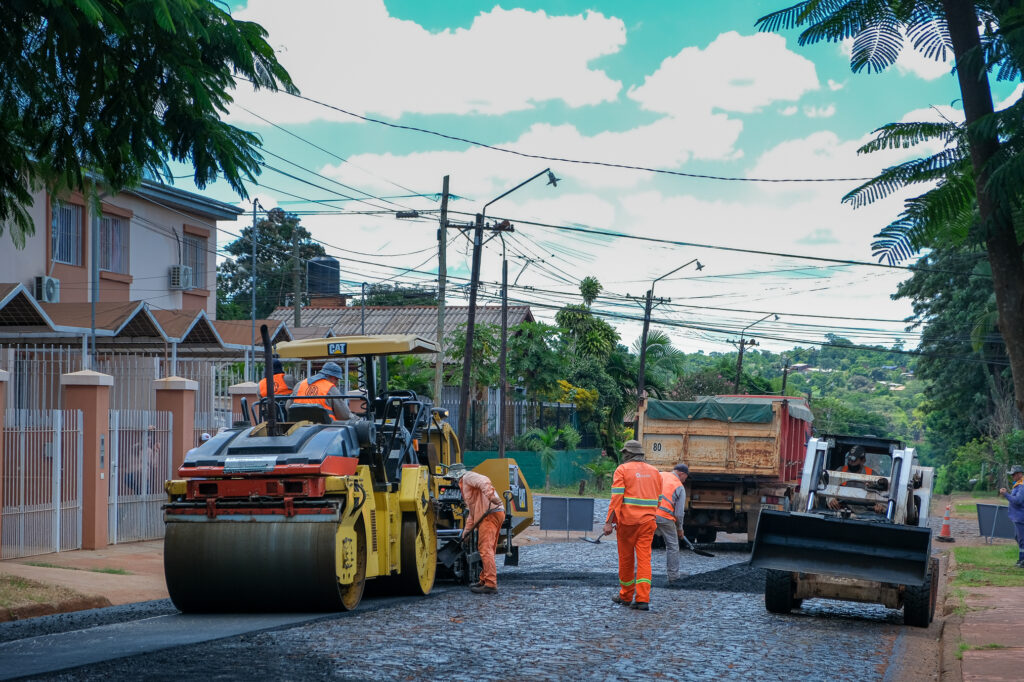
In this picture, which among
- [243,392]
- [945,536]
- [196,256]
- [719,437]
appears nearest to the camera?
[243,392]

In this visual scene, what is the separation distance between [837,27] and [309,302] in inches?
2032

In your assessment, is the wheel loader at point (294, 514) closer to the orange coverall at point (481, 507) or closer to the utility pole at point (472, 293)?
the orange coverall at point (481, 507)

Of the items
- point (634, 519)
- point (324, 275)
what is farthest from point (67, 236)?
point (324, 275)

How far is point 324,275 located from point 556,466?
1916 cm

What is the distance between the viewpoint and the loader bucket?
1147 cm

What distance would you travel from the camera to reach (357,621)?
33.2 ft

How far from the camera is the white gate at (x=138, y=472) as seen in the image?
16.5m

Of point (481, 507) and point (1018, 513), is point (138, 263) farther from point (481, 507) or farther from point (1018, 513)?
point (1018, 513)

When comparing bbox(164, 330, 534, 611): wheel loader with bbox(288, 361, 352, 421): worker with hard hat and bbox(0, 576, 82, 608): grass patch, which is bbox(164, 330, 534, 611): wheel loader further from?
bbox(0, 576, 82, 608): grass patch

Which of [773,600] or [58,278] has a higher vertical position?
[58,278]

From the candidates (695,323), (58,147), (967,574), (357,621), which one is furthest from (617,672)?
(695,323)

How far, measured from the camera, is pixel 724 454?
20.7m

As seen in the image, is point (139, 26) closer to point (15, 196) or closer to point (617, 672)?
point (15, 196)

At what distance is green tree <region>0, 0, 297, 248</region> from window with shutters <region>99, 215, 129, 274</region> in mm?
16823
